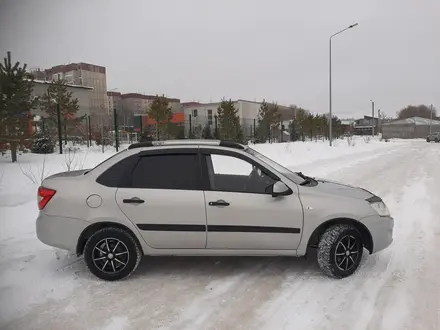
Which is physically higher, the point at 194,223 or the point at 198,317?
the point at 194,223

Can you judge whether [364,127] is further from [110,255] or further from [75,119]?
[110,255]

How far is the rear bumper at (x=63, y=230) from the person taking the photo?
4.05 metres

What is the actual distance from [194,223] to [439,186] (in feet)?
29.7

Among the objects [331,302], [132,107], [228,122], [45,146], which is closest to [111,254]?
[331,302]

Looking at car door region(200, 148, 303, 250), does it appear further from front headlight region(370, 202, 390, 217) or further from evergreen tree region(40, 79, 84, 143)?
evergreen tree region(40, 79, 84, 143)

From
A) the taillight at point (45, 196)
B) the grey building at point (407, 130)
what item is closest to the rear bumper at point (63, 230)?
the taillight at point (45, 196)

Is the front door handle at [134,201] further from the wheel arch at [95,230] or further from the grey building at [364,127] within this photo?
the grey building at [364,127]

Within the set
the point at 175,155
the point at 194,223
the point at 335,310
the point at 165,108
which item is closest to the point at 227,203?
the point at 194,223

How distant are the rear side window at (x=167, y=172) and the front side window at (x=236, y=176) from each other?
208 mm

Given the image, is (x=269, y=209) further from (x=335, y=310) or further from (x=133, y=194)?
(x=133, y=194)

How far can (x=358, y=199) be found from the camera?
4199mm

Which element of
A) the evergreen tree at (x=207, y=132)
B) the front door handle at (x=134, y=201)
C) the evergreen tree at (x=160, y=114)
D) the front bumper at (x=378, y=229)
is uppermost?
the evergreen tree at (x=160, y=114)

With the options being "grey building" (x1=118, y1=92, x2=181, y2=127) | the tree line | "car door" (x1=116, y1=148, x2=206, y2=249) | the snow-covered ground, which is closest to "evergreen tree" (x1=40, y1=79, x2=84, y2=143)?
the tree line

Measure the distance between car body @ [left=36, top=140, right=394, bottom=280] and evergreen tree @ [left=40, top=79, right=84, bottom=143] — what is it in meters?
13.4
